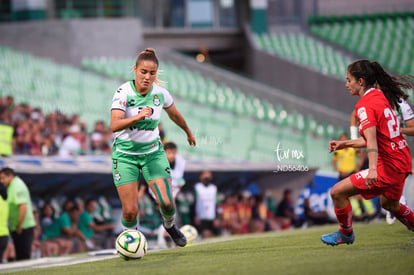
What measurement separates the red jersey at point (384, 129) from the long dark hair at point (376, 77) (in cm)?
20

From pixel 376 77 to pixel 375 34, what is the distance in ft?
89.7

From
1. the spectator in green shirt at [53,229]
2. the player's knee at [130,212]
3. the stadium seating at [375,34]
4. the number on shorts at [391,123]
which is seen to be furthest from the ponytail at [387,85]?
the stadium seating at [375,34]

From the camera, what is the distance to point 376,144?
7.98 metres

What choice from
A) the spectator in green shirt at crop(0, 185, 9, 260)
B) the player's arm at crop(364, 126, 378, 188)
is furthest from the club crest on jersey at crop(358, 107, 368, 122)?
the spectator in green shirt at crop(0, 185, 9, 260)

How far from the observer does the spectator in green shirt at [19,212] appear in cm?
1412

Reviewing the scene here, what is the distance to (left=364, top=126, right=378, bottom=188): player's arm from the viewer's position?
308 inches

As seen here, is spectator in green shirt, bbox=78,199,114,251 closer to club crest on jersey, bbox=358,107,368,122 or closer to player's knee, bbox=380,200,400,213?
player's knee, bbox=380,200,400,213

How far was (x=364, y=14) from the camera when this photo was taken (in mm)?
36594

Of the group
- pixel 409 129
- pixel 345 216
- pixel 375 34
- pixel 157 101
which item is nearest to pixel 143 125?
pixel 157 101

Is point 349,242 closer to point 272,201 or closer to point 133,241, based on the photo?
point 133,241

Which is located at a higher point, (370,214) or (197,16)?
(197,16)

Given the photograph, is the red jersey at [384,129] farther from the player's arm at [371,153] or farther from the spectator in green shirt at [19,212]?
the spectator in green shirt at [19,212]

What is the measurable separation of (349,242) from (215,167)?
36.1 feet

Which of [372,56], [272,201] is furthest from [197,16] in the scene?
[272,201]
